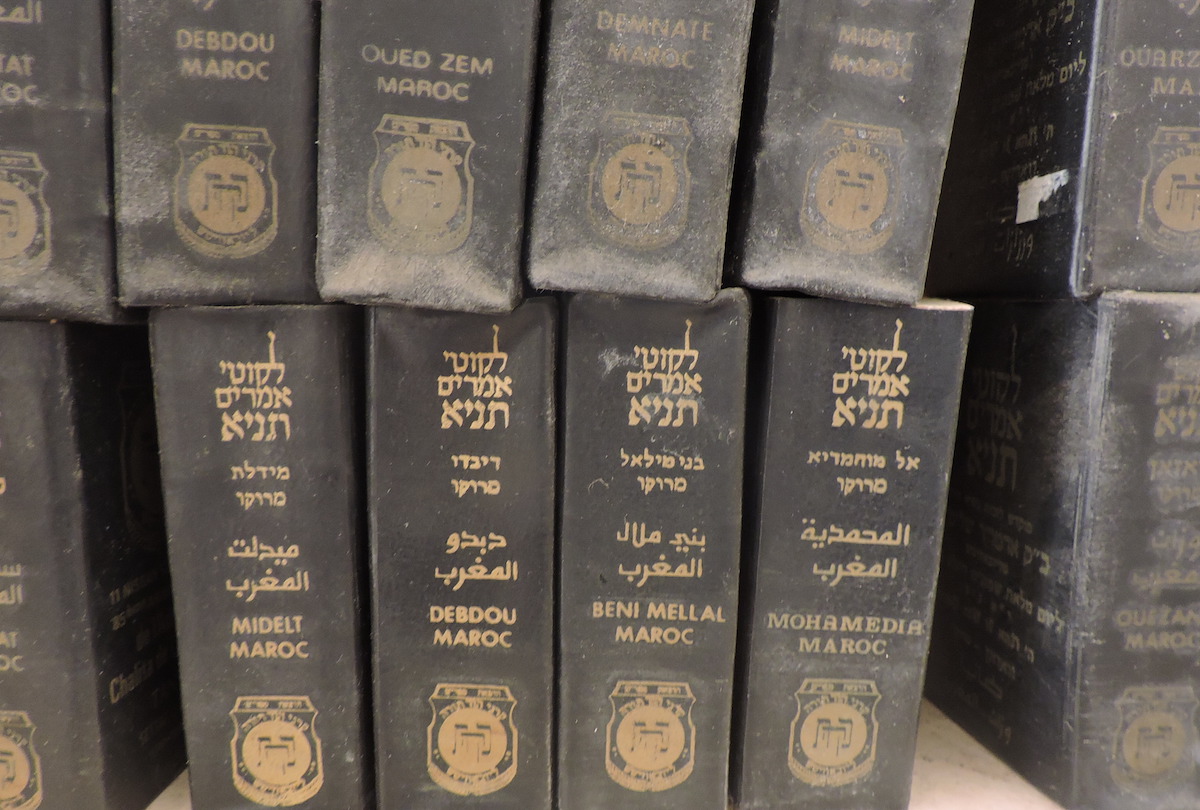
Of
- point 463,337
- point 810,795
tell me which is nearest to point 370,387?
point 463,337

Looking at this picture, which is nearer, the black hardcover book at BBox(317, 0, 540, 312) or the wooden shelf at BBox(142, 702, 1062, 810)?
the black hardcover book at BBox(317, 0, 540, 312)

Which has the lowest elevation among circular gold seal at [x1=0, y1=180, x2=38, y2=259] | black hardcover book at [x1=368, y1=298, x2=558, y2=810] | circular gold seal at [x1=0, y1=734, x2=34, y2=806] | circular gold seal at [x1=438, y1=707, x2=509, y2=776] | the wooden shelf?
the wooden shelf

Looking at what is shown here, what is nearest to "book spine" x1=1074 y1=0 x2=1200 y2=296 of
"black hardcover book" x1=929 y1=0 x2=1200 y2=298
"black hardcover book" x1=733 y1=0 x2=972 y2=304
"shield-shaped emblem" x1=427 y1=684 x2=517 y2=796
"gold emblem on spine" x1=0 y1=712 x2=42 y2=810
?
"black hardcover book" x1=929 y1=0 x2=1200 y2=298

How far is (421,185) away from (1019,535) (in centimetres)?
57

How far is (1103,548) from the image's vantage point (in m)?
0.57

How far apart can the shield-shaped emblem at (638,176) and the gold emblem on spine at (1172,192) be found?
0.35m

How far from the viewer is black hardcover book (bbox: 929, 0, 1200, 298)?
54 centimetres

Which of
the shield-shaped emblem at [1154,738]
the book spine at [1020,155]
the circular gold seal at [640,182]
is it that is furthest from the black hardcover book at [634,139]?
the shield-shaped emblem at [1154,738]

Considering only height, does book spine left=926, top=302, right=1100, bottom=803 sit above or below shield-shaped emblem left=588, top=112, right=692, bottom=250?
below

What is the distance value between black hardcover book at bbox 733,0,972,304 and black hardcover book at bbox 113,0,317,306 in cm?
33

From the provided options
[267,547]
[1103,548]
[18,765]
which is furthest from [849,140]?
[18,765]

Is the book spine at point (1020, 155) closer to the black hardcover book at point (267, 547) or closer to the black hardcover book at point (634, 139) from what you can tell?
the black hardcover book at point (634, 139)

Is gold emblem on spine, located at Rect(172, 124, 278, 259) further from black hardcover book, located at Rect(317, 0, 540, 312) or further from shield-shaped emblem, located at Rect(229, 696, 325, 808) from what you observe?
shield-shaped emblem, located at Rect(229, 696, 325, 808)

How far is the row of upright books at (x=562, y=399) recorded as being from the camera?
500 millimetres
